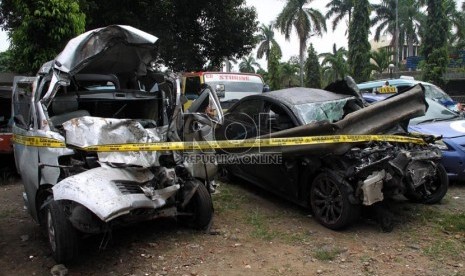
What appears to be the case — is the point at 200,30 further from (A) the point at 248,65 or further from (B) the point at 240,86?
(A) the point at 248,65

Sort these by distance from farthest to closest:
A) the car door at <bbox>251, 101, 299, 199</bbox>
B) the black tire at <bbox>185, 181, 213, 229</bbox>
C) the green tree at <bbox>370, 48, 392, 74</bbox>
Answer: the green tree at <bbox>370, 48, 392, 74</bbox> < the car door at <bbox>251, 101, 299, 199</bbox> < the black tire at <bbox>185, 181, 213, 229</bbox>

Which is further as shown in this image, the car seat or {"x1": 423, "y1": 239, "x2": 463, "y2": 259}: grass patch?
the car seat

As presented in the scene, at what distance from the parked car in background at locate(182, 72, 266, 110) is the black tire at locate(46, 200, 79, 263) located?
7304 mm

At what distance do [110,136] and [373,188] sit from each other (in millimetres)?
2785

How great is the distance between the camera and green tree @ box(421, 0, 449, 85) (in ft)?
99.6

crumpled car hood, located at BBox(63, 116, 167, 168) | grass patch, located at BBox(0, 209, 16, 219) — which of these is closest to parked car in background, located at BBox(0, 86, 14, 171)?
grass patch, located at BBox(0, 209, 16, 219)

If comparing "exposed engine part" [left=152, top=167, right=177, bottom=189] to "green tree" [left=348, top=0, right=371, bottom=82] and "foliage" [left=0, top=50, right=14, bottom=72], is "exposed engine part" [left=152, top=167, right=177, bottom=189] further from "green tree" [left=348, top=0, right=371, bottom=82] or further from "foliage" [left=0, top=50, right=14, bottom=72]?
"green tree" [left=348, top=0, right=371, bottom=82]

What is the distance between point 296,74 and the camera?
153ft

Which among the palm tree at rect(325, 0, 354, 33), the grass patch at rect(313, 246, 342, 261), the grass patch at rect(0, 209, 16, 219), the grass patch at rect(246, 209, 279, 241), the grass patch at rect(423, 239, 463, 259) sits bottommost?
the grass patch at rect(423, 239, 463, 259)

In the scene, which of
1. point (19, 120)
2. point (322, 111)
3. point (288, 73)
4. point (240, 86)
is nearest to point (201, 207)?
point (322, 111)

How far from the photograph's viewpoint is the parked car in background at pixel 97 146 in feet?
12.8

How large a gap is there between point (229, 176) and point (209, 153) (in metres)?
2.42

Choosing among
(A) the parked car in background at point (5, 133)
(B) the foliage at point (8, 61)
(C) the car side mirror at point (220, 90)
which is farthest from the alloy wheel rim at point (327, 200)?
(B) the foliage at point (8, 61)

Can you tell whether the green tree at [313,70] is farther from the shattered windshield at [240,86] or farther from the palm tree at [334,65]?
the shattered windshield at [240,86]
